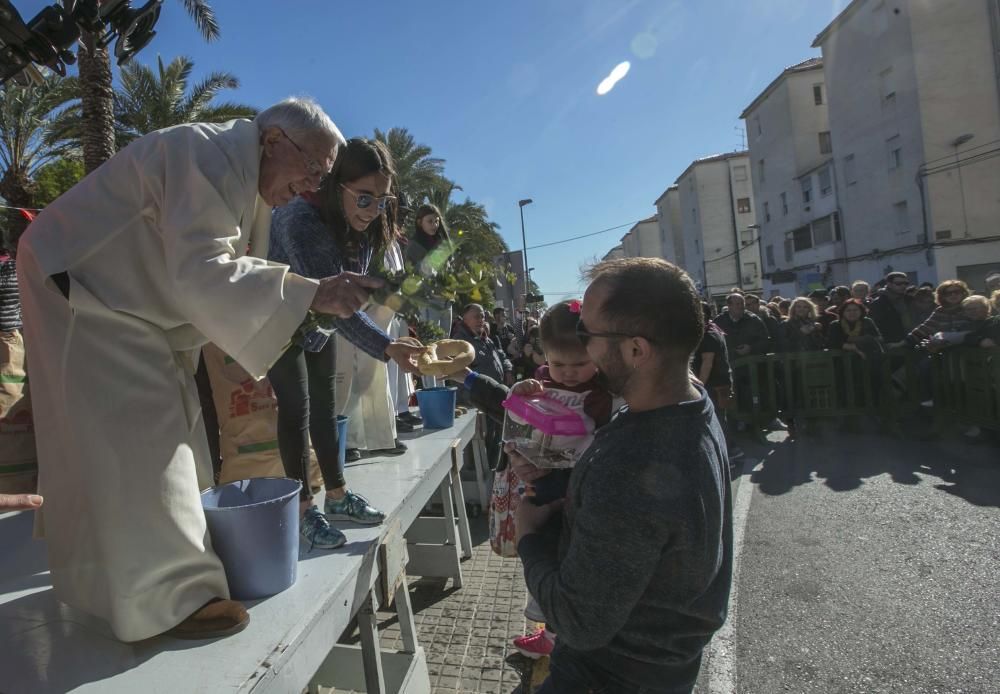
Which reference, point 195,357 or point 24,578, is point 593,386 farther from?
point 24,578

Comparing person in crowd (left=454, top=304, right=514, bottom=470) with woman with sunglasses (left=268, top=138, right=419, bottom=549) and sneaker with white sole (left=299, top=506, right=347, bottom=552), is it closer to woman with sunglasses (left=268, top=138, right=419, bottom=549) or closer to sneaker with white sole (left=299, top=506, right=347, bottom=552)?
woman with sunglasses (left=268, top=138, right=419, bottom=549)

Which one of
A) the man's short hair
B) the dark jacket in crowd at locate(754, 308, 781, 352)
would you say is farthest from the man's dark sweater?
the dark jacket in crowd at locate(754, 308, 781, 352)

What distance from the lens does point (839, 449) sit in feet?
24.8

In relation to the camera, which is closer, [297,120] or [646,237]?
[297,120]

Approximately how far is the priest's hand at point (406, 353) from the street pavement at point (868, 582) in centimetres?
209

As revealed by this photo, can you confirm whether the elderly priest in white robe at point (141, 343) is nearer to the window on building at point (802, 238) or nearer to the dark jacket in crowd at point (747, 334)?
the dark jacket in crowd at point (747, 334)

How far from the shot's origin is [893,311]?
29.7 ft

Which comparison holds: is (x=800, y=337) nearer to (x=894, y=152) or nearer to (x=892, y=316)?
(x=892, y=316)

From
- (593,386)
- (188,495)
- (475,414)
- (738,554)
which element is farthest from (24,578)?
(738,554)

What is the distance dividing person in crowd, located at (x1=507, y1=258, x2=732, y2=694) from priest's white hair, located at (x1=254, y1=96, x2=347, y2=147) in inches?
40.1

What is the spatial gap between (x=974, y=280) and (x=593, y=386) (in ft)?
94.5

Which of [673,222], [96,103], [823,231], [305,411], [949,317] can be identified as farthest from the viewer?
[673,222]

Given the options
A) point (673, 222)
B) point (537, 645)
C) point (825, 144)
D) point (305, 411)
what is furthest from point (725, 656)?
point (673, 222)

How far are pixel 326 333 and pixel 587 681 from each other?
64.8 inches
